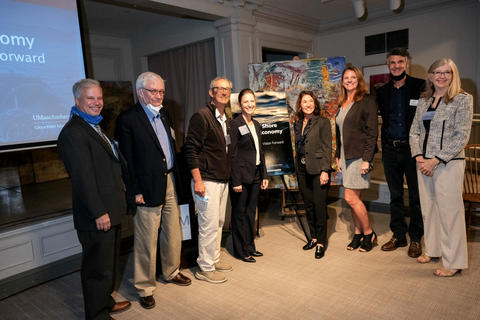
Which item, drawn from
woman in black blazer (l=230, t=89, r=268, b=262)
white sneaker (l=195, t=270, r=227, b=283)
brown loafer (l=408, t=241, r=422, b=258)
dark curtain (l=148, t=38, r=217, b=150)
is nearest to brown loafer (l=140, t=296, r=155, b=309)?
white sneaker (l=195, t=270, r=227, b=283)

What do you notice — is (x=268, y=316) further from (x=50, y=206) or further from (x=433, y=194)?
(x=50, y=206)

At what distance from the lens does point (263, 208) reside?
178 inches

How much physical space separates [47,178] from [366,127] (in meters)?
4.98

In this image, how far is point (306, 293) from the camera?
7.72 feet

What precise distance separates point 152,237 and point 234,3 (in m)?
3.53

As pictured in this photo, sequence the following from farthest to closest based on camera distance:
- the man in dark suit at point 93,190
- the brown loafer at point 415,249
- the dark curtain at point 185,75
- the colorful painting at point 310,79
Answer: the dark curtain at point 185,75
the colorful painting at point 310,79
the brown loafer at point 415,249
the man in dark suit at point 93,190

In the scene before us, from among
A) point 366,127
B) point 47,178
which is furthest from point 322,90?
point 47,178

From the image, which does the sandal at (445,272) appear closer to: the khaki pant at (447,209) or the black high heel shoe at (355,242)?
the khaki pant at (447,209)

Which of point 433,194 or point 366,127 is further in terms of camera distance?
point 366,127

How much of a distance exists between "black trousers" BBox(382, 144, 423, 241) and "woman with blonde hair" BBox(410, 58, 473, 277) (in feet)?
0.77

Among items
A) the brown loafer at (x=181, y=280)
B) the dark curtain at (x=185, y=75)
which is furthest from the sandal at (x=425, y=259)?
the dark curtain at (x=185, y=75)

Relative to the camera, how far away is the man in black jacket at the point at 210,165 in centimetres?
243

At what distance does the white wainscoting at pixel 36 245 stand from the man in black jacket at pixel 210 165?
4.07ft

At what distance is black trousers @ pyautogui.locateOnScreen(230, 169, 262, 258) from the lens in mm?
2812
